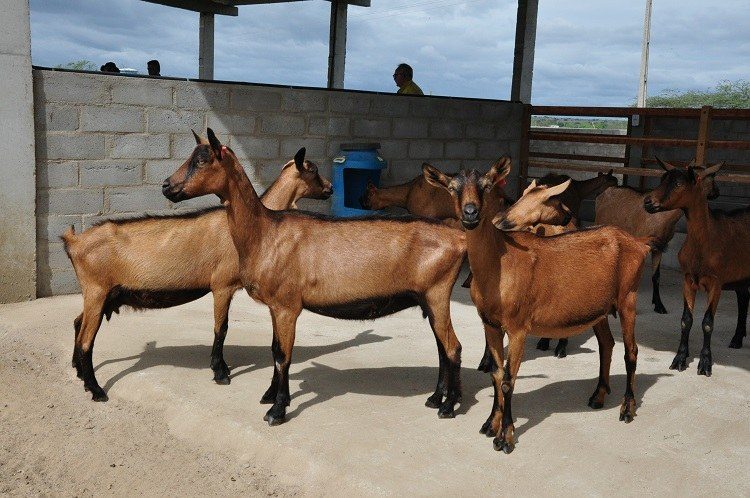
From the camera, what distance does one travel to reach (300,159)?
21.2 feet

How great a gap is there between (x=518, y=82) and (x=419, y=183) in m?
3.37

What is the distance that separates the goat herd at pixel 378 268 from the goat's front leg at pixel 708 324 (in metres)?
1.32

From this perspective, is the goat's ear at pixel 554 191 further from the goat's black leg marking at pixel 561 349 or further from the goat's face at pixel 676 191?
the goat's black leg marking at pixel 561 349

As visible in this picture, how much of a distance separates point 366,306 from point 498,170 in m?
1.30

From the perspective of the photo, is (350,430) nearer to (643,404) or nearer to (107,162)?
(643,404)

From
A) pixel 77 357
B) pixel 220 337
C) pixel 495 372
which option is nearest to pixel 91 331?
pixel 77 357

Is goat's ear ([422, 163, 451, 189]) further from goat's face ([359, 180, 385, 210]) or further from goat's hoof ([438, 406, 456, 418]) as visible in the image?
goat's face ([359, 180, 385, 210])

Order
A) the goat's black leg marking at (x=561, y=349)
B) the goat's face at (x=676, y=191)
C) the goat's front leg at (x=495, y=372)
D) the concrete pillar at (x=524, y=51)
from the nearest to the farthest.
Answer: the goat's front leg at (x=495, y=372) < the goat's face at (x=676, y=191) < the goat's black leg marking at (x=561, y=349) < the concrete pillar at (x=524, y=51)

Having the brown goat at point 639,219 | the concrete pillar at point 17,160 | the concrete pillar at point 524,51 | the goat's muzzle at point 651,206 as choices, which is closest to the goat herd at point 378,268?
the goat's muzzle at point 651,206

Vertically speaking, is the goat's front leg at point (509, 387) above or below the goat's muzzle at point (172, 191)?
below

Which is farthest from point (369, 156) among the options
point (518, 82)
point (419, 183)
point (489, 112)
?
point (518, 82)

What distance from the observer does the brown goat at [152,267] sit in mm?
5613

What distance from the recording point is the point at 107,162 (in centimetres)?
845

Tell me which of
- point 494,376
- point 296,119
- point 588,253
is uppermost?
point 296,119
